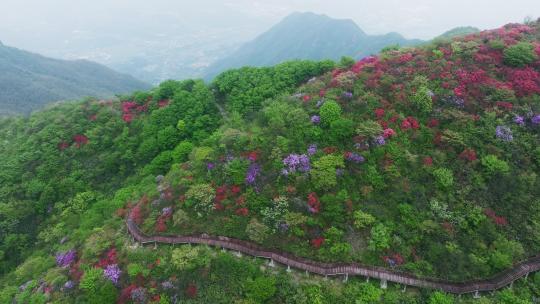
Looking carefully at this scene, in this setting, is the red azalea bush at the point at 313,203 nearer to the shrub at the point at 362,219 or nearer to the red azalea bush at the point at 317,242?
the red azalea bush at the point at 317,242

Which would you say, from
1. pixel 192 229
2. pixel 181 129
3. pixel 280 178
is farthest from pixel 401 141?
pixel 181 129

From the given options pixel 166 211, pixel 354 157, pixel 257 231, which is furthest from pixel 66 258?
pixel 354 157

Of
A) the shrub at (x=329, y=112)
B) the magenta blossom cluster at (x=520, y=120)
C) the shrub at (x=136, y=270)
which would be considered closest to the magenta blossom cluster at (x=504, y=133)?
the magenta blossom cluster at (x=520, y=120)

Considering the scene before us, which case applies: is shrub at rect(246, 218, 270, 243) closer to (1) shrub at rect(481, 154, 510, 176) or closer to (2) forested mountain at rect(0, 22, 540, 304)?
(2) forested mountain at rect(0, 22, 540, 304)

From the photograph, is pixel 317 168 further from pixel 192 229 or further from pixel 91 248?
pixel 91 248

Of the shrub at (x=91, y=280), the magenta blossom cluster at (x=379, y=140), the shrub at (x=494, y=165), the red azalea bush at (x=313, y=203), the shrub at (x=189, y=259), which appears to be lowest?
the shrub at (x=91, y=280)
